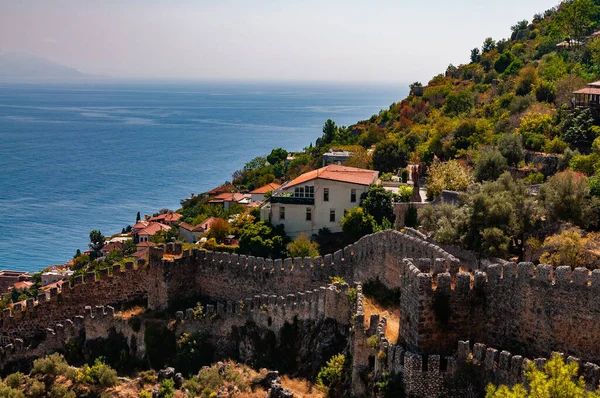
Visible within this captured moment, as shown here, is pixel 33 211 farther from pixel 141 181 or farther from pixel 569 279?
pixel 569 279

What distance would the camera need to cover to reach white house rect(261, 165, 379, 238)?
139 ft

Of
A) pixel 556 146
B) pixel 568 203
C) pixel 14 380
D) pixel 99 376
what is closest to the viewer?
pixel 99 376

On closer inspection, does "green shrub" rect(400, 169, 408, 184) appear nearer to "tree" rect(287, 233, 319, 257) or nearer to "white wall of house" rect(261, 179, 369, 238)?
"white wall of house" rect(261, 179, 369, 238)

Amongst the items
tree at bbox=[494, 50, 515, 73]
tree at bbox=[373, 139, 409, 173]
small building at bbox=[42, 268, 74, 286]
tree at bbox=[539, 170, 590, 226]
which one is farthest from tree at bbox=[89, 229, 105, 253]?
tree at bbox=[539, 170, 590, 226]

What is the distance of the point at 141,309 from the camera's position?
32.2m

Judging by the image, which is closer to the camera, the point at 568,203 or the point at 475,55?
the point at 568,203

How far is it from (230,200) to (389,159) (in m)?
22.6

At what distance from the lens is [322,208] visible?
4262 cm

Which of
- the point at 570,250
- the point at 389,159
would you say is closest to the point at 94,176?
the point at 389,159

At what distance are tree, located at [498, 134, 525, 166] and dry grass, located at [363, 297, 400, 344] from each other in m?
21.4

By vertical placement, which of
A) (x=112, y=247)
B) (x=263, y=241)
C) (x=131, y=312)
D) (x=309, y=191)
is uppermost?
(x=309, y=191)

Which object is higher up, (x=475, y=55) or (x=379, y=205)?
(x=475, y=55)

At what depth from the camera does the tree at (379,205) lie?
133 ft

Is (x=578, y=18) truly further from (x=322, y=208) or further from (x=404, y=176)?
(x=322, y=208)
